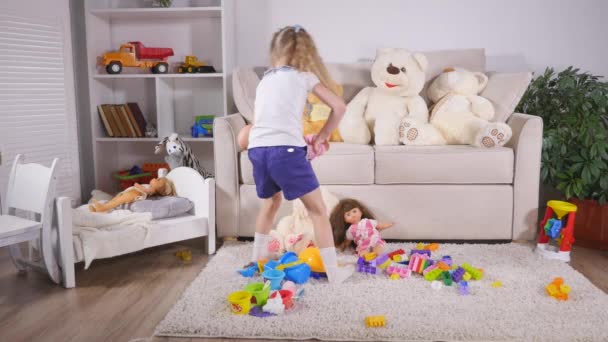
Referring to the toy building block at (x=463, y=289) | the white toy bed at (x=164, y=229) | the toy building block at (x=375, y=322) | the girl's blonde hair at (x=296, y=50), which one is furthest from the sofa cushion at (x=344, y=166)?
the toy building block at (x=375, y=322)

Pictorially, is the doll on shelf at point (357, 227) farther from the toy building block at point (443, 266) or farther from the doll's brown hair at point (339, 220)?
the toy building block at point (443, 266)

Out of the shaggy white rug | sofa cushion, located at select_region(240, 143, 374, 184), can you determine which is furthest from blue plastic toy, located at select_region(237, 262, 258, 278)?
sofa cushion, located at select_region(240, 143, 374, 184)

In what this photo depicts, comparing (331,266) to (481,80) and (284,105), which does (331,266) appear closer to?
(284,105)

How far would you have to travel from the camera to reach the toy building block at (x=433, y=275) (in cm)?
202

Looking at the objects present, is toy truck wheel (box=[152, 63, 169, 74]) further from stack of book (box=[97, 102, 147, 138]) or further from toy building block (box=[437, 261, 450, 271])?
toy building block (box=[437, 261, 450, 271])

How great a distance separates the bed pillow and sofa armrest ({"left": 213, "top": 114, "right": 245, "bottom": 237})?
0.54ft

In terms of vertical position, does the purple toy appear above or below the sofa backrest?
below

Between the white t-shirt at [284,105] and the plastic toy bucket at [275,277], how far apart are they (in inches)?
18.0

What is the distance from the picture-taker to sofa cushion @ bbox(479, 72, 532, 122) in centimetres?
269

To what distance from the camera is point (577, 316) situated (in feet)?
5.58

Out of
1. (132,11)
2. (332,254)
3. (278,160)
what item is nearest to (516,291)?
(332,254)

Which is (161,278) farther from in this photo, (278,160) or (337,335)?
(337,335)

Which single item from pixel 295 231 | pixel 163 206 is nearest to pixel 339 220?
pixel 295 231

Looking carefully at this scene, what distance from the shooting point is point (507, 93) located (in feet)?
8.93
